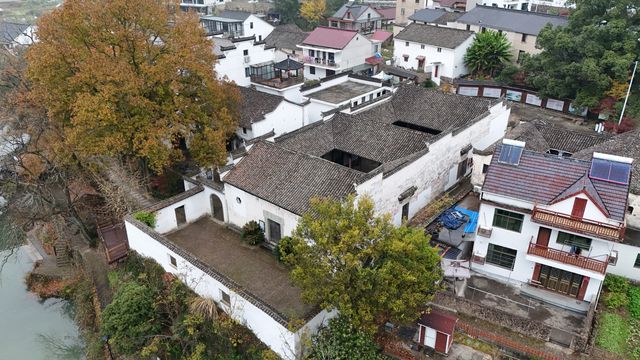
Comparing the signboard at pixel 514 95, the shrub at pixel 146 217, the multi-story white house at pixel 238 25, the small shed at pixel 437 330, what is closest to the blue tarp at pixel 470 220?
the small shed at pixel 437 330

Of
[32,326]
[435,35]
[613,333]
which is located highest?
[435,35]

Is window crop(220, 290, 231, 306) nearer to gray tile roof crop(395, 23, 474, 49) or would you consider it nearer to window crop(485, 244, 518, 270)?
window crop(485, 244, 518, 270)

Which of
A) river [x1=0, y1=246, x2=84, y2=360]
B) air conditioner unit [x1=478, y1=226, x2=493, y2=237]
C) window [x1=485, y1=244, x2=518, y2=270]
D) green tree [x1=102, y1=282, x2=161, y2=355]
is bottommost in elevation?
river [x1=0, y1=246, x2=84, y2=360]

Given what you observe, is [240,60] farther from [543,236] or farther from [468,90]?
[543,236]

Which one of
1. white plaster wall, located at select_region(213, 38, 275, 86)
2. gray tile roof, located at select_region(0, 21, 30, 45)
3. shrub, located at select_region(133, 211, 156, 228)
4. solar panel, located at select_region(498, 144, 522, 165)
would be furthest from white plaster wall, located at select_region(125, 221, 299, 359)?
gray tile roof, located at select_region(0, 21, 30, 45)

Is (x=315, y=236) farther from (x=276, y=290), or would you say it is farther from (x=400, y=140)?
(x=400, y=140)

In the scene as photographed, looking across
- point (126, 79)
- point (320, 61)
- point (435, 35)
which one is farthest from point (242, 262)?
point (435, 35)
